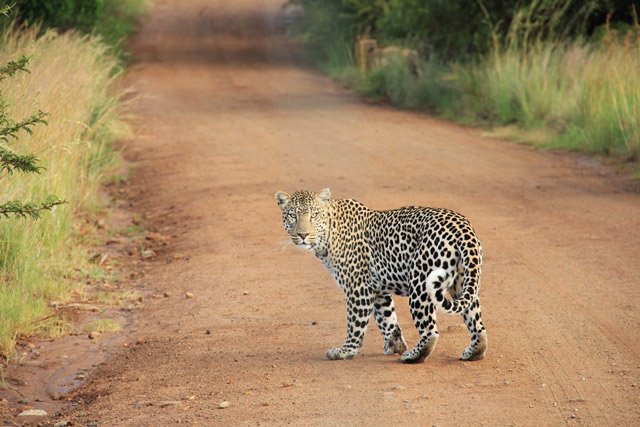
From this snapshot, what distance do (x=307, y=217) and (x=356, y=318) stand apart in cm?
76

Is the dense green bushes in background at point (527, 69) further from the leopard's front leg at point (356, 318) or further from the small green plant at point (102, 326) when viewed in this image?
the leopard's front leg at point (356, 318)

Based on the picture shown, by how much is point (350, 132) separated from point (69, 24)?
623 cm

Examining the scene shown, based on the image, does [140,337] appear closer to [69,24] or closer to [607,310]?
[607,310]

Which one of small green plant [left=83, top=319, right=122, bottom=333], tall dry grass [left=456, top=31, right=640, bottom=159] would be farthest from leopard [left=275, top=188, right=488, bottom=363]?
tall dry grass [left=456, top=31, right=640, bottom=159]

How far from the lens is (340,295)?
10320mm

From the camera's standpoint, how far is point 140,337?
9750mm

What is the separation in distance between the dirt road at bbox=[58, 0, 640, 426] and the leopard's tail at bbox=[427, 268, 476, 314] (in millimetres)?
475

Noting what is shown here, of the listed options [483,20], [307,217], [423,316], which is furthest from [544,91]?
[423,316]

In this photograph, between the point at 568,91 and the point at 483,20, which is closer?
the point at 568,91

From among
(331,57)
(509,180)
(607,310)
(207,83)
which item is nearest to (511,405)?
(607,310)

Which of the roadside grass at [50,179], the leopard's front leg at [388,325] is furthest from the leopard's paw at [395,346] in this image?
the roadside grass at [50,179]

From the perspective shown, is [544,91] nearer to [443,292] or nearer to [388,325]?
[388,325]

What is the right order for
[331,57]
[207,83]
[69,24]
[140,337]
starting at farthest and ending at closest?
[331,57], [207,83], [69,24], [140,337]

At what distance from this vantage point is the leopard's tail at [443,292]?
295 inches
